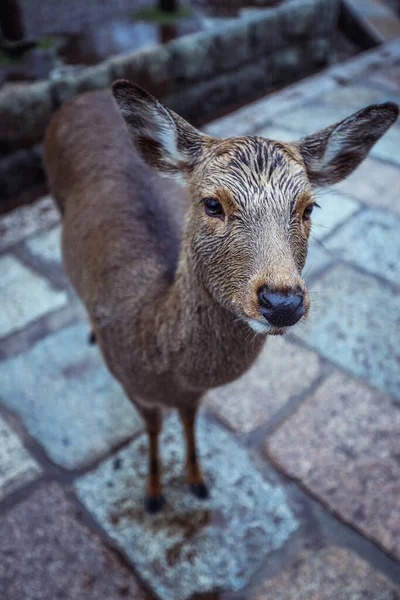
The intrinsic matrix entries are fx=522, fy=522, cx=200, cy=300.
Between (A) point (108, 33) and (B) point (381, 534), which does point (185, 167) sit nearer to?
(B) point (381, 534)

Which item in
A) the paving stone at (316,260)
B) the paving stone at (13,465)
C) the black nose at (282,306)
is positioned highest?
the black nose at (282,306)

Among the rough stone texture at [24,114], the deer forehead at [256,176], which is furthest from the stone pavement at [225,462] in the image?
the rough stone texture at [24,114]

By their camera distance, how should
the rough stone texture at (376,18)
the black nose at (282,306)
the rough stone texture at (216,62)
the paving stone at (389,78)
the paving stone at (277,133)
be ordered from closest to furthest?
1. the black nose at (282,306)
2. the rough stone texture at (216,62)
3. the paving stone at (277,133)
4. the paving stone at (389,78)
5. the rough stone texture at (376,18)

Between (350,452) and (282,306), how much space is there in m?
1.63

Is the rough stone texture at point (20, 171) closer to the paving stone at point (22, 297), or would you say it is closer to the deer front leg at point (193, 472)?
the paving stone at point (22, 297)

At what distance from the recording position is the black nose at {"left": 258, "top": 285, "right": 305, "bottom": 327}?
1.49 m

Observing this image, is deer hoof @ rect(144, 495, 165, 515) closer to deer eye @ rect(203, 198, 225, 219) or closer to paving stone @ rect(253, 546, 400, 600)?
paving stone @ rect(253, 546, 400, 600)

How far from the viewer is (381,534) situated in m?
2.45

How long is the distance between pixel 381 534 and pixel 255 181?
1.80 metres

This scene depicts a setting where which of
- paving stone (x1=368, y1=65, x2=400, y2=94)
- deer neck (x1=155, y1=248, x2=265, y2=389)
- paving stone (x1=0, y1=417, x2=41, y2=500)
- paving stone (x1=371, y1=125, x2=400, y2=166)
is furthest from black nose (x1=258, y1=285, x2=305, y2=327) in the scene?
paving stone (x1=368, y1=65, x2=400, y2=94)

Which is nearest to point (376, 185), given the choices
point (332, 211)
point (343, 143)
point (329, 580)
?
point (332, 211)

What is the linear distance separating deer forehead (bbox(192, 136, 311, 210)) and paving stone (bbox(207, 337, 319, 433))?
1592mm

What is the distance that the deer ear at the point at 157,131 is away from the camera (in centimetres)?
186

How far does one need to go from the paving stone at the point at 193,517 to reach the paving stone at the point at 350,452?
22cm
